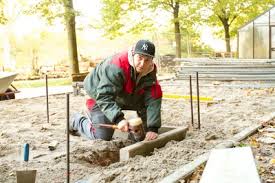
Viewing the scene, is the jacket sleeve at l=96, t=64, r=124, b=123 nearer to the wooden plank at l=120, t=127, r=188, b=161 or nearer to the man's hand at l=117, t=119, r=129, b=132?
the man's hand at l=117, t=119, r=129, b=132

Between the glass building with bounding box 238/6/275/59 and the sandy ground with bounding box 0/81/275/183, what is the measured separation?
1401 cm

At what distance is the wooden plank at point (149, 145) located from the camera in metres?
4.42

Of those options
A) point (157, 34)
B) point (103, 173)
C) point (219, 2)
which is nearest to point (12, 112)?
point (103, 173)

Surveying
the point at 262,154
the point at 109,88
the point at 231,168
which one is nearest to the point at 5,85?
the point at 109,88

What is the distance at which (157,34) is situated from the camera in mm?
24672

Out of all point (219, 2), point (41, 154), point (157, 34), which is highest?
point (219, 2)

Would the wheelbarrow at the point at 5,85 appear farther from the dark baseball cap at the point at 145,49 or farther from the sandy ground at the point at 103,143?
the dark baseball cap at the point at 145,49

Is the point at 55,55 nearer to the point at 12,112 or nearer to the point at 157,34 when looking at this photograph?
the point at 157,34

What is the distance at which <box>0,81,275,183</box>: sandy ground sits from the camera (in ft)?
12.7

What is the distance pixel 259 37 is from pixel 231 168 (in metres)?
21.1

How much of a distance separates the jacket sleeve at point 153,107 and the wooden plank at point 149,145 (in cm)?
17

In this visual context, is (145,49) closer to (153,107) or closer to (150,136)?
(153,107)

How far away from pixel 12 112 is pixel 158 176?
558cm

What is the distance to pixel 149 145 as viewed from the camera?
Answer: 190 inches
